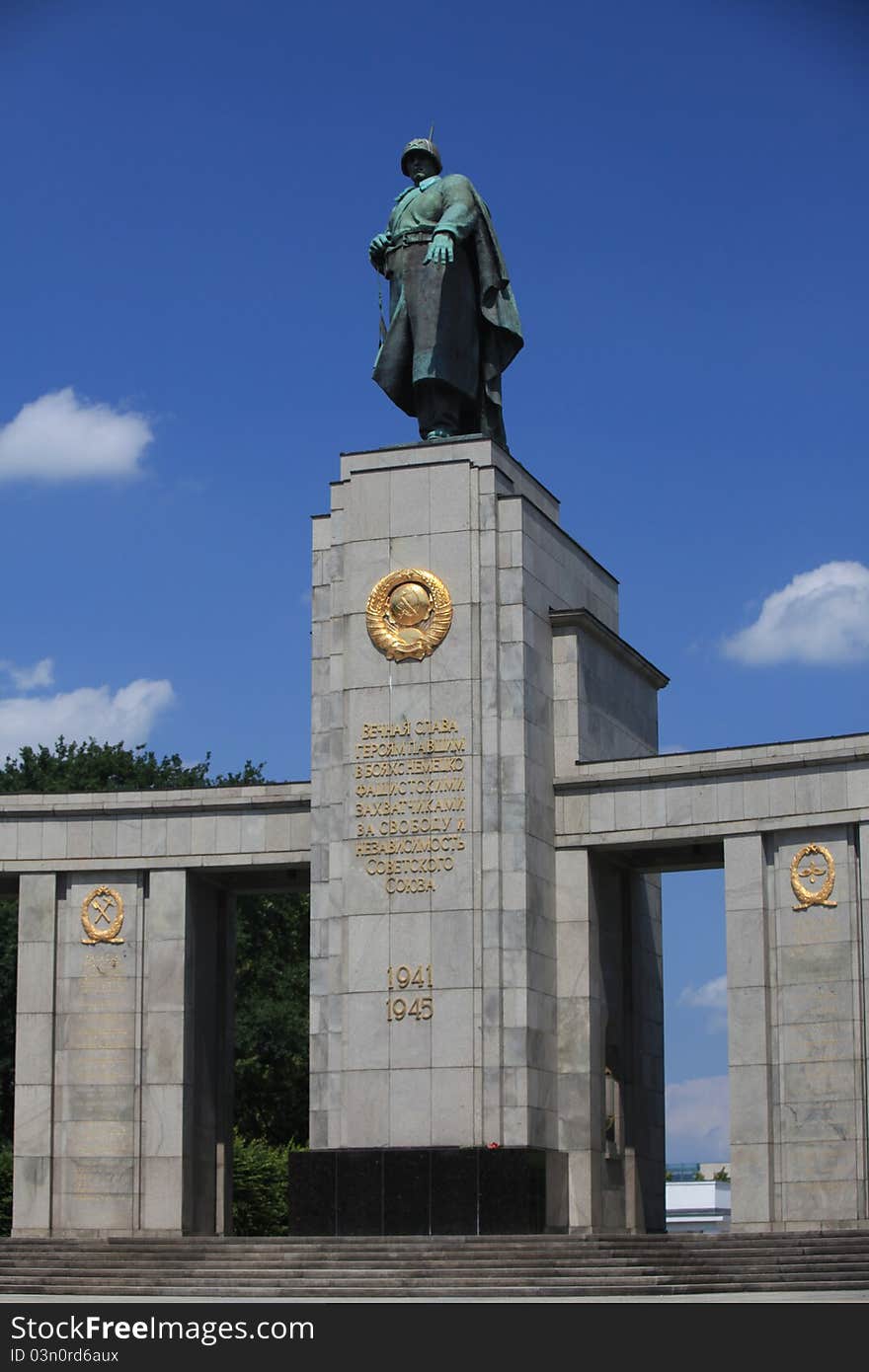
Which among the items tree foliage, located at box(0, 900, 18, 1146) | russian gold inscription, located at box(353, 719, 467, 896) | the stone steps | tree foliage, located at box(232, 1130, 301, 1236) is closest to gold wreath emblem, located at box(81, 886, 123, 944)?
russian gold inscription, located at box(353, 719, 467, 896)

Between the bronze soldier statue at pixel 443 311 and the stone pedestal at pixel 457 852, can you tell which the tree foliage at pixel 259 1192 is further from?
the bronze soldier statue at pixel 443 311

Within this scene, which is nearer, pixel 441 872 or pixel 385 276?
pixel 441 872

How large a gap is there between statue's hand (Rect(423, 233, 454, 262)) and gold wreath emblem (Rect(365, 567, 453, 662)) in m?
5.02

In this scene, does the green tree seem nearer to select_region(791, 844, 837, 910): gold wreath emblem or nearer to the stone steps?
select_region(791, 844, 837, 910): gold wreath emblem

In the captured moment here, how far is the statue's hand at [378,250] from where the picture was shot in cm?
3791

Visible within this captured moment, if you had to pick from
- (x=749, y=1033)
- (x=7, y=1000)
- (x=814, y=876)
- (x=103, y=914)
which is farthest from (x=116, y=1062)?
(x=7, y=1000)

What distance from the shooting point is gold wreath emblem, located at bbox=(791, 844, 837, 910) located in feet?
110

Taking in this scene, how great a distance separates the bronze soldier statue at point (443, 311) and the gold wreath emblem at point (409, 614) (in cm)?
282

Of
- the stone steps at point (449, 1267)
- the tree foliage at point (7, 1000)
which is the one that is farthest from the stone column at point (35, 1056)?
the tree foliage at point (7, 1000)

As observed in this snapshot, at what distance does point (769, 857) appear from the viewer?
112 feet

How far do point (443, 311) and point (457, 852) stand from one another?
28.8 feet
